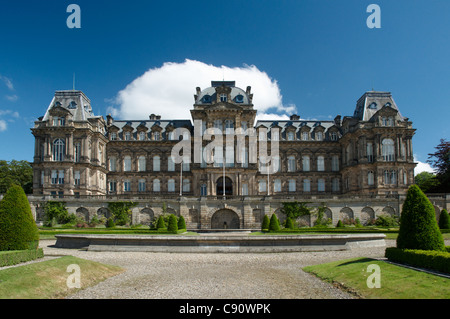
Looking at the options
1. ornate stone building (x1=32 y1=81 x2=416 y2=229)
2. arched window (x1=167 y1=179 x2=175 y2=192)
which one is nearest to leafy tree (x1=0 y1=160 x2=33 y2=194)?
ornate stone building (x1=32 y1=81 x2=416 y2=229)

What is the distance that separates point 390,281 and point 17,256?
47.7 ft

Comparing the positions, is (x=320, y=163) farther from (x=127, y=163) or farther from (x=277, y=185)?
(x=127, y=163)

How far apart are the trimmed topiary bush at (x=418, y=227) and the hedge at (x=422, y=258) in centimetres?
45

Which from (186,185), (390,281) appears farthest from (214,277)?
(186,185)

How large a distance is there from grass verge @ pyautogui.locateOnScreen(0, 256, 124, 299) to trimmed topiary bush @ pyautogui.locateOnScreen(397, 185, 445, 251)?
1151 cm

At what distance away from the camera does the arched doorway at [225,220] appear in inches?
1768

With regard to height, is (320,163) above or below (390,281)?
above

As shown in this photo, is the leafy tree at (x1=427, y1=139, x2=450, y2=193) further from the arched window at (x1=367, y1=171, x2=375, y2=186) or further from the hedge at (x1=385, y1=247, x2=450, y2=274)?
the hedge at (x1=385, y1=247, x2=450, y2=274)

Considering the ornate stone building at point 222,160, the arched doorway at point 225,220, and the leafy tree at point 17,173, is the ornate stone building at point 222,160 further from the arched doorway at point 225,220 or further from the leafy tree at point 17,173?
the leafy tree at point 17,173

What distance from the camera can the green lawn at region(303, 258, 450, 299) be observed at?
9.63 m

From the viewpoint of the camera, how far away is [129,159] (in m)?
58.3

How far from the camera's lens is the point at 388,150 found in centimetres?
5178

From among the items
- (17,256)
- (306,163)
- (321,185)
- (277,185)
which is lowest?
(17,256)

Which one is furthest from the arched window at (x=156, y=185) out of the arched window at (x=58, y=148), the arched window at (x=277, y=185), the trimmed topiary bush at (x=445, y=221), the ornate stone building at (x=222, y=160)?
the trimmed topiary bush at (x=445, y=221)
